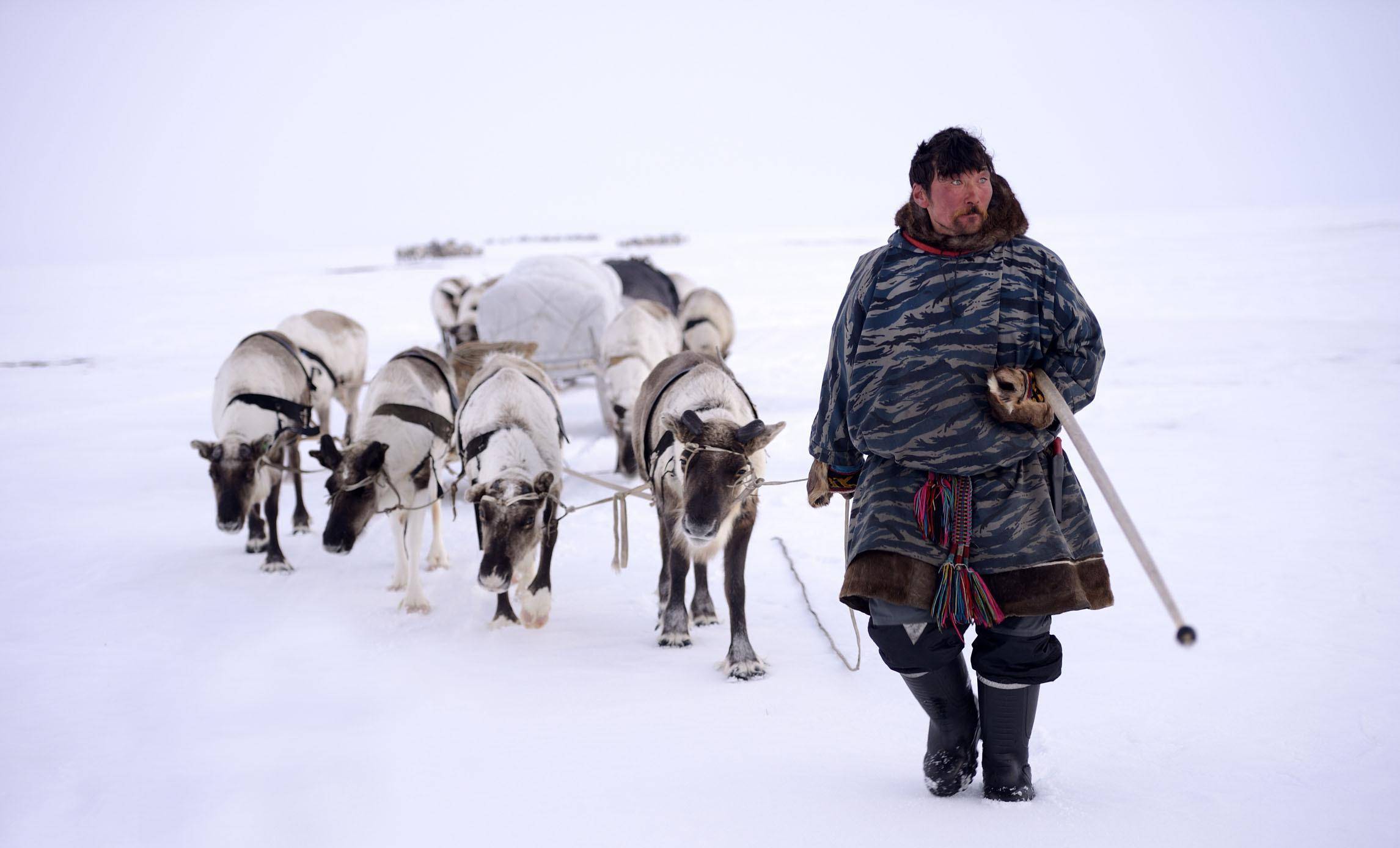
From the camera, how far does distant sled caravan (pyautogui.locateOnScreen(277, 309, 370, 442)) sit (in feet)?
31.1

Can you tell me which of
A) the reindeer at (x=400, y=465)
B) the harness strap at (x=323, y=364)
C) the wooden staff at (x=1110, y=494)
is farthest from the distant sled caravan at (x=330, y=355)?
the wooden staff at (x=1110, y=494)

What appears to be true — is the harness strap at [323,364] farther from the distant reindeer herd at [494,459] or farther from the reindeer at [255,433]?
the reindeer at [255,433]

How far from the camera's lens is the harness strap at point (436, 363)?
23.8 feet

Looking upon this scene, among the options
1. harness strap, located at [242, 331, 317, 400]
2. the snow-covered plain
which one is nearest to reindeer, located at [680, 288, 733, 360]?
the snow-covered plain

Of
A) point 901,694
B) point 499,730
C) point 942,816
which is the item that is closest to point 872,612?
point 942,816

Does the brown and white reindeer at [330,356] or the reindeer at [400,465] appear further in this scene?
the brown and white reindeer at [330,356]

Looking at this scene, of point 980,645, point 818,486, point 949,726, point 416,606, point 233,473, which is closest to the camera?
point 980,645

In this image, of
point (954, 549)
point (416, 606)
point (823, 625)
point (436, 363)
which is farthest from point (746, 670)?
point (436, 363)

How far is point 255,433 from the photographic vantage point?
22.9 ft

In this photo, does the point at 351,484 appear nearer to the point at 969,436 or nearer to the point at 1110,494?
the point at 969,436

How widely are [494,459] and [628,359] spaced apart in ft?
13.9

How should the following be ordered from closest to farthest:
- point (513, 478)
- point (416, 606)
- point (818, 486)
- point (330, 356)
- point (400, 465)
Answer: point (818, 486) → point (513, 478) → point (416, 606) → point (400, 465) → point (330, 356)

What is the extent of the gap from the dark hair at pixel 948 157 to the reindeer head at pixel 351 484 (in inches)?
167

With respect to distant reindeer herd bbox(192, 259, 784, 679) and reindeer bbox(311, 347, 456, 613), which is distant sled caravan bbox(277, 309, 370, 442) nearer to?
distant reindeer herd bbox(192, 259, 784, 679)
